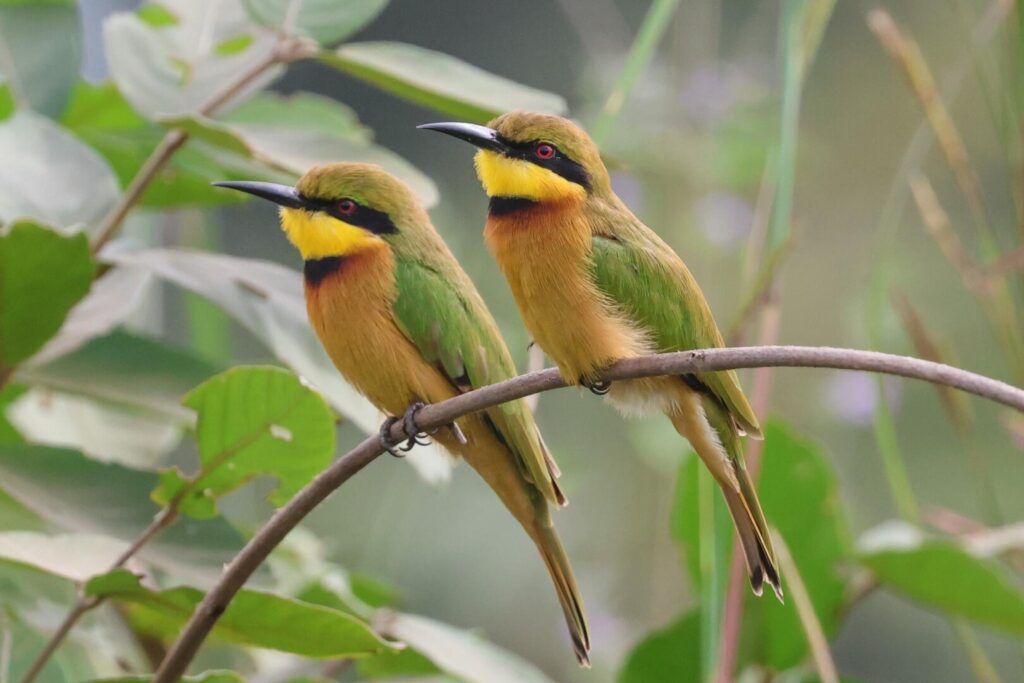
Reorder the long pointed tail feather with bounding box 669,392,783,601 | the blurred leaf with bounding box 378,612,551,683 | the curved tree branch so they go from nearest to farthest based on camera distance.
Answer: the curved tree branch → the long pointed tail feather with bounding box 669,392,783,601 → the blurred leaf with bounding box 378,612,551,683

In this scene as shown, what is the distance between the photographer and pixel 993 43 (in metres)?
2.28

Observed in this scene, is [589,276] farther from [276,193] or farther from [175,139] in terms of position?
[175,139]

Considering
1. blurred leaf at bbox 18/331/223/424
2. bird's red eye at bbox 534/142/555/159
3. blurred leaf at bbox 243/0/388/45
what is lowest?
blurred leaf at bbox 18/331/223/424

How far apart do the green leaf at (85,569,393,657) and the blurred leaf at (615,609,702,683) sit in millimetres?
530

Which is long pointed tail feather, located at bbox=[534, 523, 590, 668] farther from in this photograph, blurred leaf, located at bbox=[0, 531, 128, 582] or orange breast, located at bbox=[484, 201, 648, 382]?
blurred leaf, located at bbox=[0, 531, 128, 582]

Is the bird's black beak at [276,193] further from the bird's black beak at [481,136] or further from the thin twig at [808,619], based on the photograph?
the thin twig at [808,619]

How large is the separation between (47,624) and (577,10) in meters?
2.63

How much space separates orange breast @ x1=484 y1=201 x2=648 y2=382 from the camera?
3.38ft

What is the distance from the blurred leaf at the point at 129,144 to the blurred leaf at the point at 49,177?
0.56 feet

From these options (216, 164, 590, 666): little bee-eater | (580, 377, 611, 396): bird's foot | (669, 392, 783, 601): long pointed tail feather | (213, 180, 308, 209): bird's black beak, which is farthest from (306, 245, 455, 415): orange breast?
(669, 392, 783, 601): long pointed tail feather

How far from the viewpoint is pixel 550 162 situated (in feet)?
3.53

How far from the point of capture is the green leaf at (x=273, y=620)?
0.95 metres

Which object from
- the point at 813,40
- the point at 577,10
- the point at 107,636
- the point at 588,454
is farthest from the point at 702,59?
the point at 107,636

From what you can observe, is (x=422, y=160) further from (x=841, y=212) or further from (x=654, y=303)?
(x=654, y=303)
